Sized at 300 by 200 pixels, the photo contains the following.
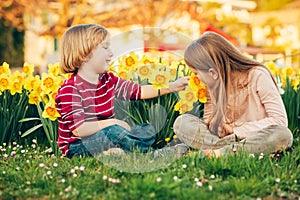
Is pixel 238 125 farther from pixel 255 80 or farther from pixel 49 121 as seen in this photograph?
pixel 49 121

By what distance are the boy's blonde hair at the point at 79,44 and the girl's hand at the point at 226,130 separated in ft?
3.04

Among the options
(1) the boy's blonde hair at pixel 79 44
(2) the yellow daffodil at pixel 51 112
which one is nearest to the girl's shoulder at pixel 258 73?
(1) the boy's blonde hair at pixel 79 44

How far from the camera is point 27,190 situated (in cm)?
235

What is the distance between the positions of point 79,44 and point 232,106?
3.30 ft

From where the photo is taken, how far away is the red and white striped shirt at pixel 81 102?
3051mm

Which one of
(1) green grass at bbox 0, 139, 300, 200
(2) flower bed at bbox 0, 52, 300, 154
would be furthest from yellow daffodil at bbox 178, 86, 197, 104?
(1) green grass at bbox 0, 139, 300, 200

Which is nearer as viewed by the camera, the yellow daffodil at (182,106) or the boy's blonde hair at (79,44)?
the boy's blonde hair at (79,44)

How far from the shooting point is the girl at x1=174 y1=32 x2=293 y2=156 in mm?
3051

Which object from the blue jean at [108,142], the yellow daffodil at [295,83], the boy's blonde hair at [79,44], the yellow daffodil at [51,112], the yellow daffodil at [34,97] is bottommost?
the blue jean at [108,142]

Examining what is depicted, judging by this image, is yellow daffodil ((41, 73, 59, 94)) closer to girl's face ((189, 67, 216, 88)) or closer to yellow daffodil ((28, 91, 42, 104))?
yellow daffodil ((28, 91, 42, 104))

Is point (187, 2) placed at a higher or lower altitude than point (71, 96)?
higher

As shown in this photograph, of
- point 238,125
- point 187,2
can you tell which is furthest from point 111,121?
point 187,2

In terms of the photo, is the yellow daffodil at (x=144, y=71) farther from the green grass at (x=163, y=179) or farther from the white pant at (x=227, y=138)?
the green grass at (x=163, y=179)

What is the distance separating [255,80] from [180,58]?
0.58 meters
